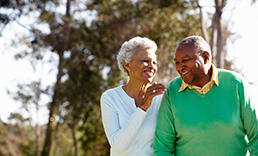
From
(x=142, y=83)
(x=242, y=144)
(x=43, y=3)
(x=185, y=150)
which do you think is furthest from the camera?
(x=43, y=3)

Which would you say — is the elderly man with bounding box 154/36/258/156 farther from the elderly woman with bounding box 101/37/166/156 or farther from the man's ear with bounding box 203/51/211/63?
the elderly woman with bounding box 101/37/166/156

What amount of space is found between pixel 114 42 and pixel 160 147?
40.1 feet

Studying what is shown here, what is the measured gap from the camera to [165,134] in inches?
96.7

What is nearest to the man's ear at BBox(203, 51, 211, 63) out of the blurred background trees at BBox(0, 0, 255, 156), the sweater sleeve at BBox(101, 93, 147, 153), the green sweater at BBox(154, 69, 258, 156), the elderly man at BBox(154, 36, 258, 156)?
the elderly man at BBox(154, 36, 258, 156)

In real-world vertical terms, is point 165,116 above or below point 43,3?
below

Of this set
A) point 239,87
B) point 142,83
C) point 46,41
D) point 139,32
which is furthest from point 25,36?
point 239,87

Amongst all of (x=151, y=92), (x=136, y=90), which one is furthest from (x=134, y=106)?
(x=151, y=92)

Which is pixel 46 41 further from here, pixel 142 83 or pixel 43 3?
pixel 142 83

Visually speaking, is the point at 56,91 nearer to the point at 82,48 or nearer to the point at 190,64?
the point at 82,48

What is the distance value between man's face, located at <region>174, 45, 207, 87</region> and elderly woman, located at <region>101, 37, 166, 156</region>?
10.3 inches

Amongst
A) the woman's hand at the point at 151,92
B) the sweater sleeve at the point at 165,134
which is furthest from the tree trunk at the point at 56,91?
the sweater sleeve at the point at 165,134

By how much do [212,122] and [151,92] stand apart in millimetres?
603

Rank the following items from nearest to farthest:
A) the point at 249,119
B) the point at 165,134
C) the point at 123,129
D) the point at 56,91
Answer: the point at 249,119, the point at 165,134, the point at 123,129, the point at 56,91

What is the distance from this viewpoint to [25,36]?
14.4m
